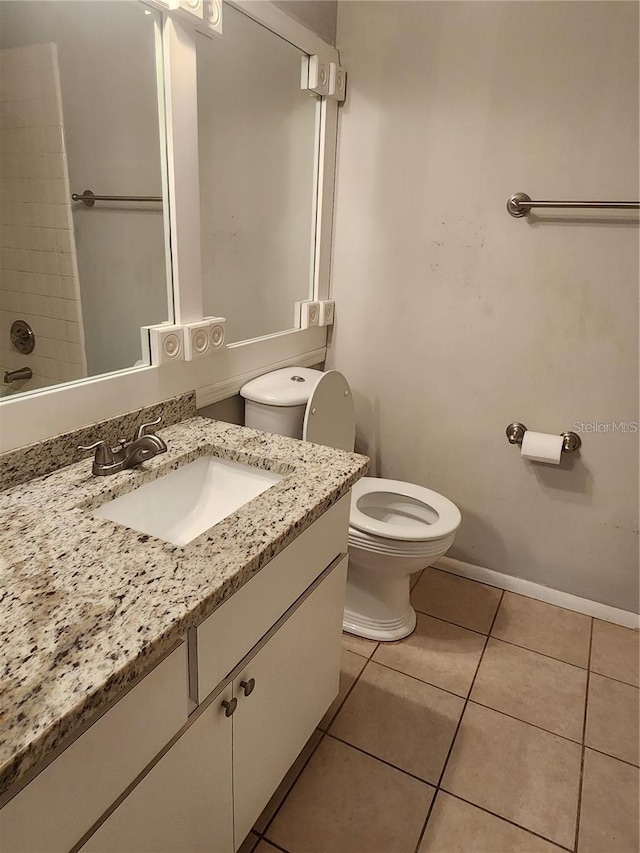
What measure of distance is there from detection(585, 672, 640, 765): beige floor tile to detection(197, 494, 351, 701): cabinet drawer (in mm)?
968

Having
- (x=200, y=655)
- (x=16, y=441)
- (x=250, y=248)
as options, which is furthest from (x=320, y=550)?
(x=250, y=248)

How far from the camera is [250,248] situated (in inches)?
78.7

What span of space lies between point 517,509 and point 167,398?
4.34 feet

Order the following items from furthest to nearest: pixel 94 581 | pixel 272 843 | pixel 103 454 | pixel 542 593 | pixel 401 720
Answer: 1. pixel 542 593
2. pixel 401 720
3. pixel 272 843
4. pixel 103 454
5. pixel 94 581

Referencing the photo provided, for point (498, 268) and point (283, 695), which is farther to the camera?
point (498, 268)

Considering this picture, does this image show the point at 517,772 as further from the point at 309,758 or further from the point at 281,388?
the point at 281,388

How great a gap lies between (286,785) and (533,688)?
811mm

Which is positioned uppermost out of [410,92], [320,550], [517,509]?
[410,92]

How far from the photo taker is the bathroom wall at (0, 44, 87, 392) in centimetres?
142

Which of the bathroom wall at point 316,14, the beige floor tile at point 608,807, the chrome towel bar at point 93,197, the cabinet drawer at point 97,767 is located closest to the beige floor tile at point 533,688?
the beige floor tile at point 608,807

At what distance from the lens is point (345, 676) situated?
1.75 m

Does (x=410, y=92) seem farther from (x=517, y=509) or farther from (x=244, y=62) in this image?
(x=517, y=509)

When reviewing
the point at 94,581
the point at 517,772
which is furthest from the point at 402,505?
the point at 94,581

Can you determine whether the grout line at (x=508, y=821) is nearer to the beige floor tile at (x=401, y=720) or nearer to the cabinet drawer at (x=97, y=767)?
the beige floor tile at (x=401, y=720)
